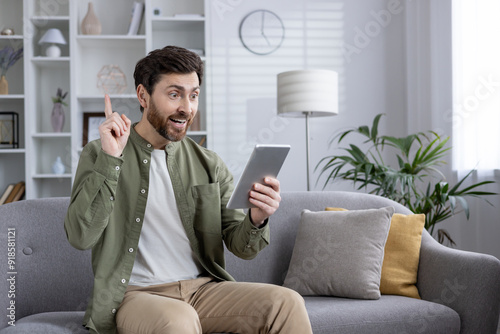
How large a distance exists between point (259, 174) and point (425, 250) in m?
1.01

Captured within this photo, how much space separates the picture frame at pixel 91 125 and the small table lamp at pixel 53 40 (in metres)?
0.48

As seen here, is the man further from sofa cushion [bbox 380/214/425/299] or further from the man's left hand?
A: sofa cushion [bbox 380/214/425/299]

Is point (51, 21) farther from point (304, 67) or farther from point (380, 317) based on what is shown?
point (380, 317)

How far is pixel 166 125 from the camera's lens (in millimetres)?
1788

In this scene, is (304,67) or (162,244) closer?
(162,244)

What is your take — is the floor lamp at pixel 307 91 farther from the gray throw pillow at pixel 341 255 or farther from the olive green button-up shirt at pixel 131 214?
the olive green button-up shirt at pixel 131 214

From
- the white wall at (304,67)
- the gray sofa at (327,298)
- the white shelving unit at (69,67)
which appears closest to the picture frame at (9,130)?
the white shelving unit at (69,67)

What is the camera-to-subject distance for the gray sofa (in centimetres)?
194

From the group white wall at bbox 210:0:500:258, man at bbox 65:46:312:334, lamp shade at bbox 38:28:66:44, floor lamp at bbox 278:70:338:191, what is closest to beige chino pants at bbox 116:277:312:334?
man at bbox 65:46:312:334

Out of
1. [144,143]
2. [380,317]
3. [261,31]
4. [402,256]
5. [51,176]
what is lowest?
[380,317]

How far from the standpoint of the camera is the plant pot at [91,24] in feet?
13.8

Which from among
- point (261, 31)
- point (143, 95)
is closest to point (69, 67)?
point (261, 31)

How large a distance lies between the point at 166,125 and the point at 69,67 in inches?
113

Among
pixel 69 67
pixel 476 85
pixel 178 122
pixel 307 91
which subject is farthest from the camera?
pixel 69 67
